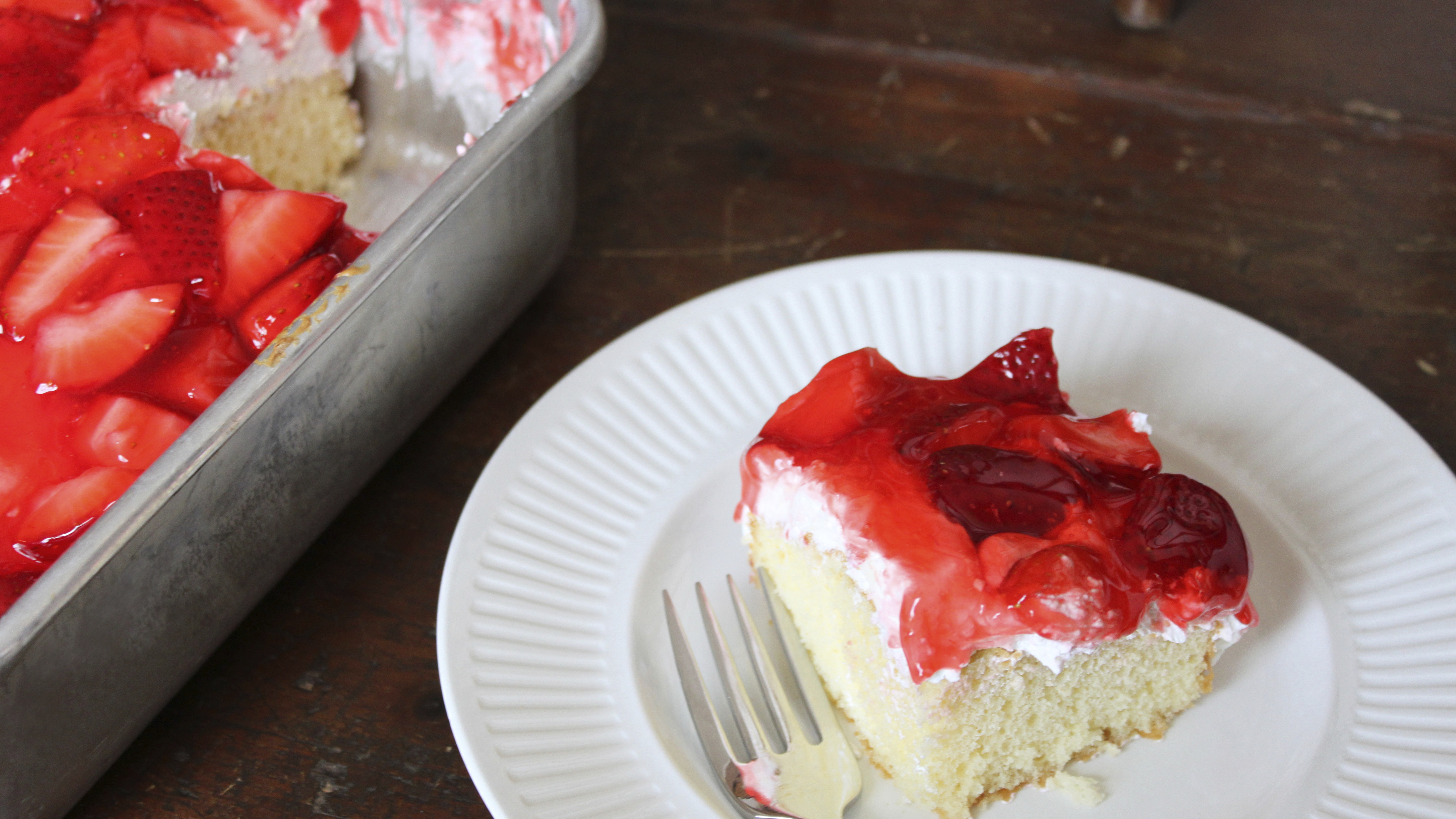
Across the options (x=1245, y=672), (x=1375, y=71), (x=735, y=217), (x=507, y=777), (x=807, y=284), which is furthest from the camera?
(x=1375, y=71)

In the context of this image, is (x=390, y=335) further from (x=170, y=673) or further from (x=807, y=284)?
(x=807, y=284)

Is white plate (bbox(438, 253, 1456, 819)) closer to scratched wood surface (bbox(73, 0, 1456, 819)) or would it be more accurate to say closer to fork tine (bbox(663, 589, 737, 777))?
fork tine (bbox(663, 589, 737, 777))

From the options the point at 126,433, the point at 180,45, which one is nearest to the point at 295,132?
the point at 180,45

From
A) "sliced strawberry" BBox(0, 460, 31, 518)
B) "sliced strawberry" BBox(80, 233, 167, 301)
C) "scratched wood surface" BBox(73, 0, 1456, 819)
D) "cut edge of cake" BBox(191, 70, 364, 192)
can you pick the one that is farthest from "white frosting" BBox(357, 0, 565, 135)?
"sliced strawberry" BBox(0, 460, 31, 518)

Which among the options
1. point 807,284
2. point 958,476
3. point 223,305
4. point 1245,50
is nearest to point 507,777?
point 958,476

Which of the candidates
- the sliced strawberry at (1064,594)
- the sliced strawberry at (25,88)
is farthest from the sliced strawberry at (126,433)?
the sliced strawberry at (1064,594)

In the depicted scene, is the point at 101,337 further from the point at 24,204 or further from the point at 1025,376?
the point at 1025,376
